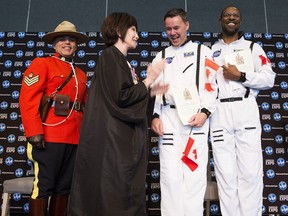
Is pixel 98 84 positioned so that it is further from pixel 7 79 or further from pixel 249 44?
pixel 7 79

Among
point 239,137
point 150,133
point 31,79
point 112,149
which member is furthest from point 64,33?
point 150,133

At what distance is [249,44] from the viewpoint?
2.69 m

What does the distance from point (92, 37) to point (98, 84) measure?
8.45 feet

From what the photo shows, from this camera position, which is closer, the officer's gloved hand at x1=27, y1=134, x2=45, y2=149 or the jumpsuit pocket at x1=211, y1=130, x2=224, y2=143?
the officer's gloved hand at x1=27, y1=134, x2=45, y2=149

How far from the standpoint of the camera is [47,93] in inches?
95.7

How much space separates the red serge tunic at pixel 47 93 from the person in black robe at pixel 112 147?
557mm

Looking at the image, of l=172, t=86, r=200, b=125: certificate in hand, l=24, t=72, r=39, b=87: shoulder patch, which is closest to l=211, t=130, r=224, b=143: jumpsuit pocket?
l=172, t=86, r=200, b=125: certificate in hand

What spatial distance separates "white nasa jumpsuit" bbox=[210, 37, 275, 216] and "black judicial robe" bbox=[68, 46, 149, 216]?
86 cm

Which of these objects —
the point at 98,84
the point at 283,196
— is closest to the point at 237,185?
the point at 98,84

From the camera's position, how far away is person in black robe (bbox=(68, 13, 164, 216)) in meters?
1.75

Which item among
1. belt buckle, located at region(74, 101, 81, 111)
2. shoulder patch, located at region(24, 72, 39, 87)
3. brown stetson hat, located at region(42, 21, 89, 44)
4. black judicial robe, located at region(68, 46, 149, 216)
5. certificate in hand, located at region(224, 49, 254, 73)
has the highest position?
brown stetson hat, located at region(42, 21, 89, 44)

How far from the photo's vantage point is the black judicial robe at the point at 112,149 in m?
1.75

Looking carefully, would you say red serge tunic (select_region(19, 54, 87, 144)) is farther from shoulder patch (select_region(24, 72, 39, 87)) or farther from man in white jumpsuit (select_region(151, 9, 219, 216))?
man in white jumpsuit (select_region(151, 9, 219, 216))

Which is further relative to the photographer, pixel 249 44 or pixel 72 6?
pixel 72 6
